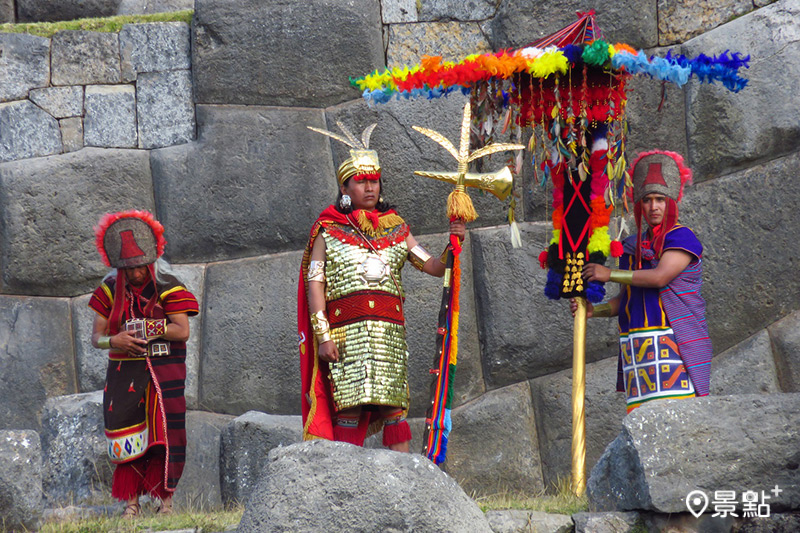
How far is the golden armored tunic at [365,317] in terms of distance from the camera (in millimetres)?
4969

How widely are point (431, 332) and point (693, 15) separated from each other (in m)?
2.56

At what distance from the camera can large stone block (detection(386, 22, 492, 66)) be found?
21.9 ft

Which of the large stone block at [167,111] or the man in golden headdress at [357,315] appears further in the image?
the large stone block at [167,111]

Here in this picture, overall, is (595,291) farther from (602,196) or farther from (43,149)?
(43,149)

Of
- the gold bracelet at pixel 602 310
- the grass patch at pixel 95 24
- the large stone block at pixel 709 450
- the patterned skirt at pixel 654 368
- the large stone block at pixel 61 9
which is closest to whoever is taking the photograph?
the large stone block at pixel 709 450

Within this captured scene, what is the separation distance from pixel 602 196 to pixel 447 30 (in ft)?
6.51

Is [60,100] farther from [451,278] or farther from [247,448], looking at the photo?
[451,278]

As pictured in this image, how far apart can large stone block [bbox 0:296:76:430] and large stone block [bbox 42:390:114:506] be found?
0.45 m

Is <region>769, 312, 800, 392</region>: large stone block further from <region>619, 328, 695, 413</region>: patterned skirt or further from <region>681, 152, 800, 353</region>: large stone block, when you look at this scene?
<region>619, 328, 695, 413</region>: patterned skirt

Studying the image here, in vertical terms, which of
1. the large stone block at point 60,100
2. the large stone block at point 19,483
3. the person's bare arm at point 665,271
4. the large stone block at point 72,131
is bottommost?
the large stone block at point 19,483

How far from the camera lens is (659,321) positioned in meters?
5.02

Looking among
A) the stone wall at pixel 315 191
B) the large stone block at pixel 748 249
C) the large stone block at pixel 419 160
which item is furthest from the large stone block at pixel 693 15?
the large stone block at pixel 419 160

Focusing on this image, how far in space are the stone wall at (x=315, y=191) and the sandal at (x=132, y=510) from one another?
1.19 meters

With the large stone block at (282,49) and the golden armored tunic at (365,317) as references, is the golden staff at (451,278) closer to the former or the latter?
the golden armored tunic at (365,317)
